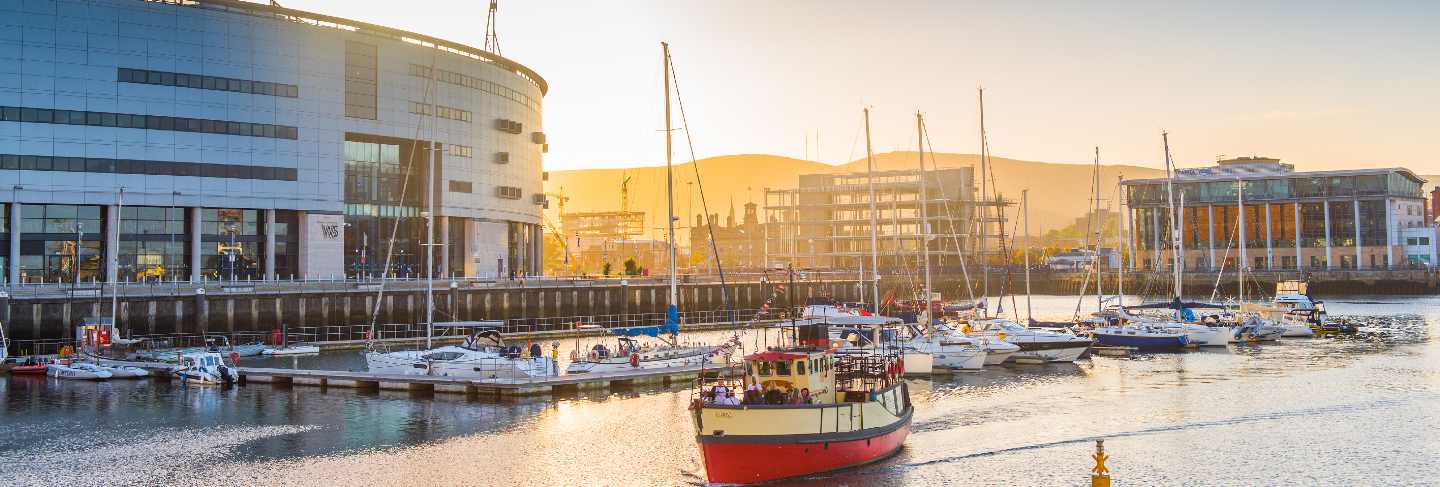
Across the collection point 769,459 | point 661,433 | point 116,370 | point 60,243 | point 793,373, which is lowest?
point 661,433

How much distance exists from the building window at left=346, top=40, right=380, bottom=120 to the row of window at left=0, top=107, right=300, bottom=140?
770 centimetres

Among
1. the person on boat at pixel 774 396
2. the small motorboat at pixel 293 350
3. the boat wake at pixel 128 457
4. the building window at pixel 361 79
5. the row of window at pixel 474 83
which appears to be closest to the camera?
the person on boat at pixel 774 396

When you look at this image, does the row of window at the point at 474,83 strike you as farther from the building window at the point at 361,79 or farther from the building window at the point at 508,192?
the building window at the point at 508,192

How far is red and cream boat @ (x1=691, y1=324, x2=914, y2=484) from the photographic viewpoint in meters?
34.8

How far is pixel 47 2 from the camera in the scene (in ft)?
338

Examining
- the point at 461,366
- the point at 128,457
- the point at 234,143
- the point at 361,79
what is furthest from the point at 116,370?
the point at 361,79

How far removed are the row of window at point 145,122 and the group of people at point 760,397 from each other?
8921 centimetres

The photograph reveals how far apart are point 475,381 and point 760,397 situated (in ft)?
86.5

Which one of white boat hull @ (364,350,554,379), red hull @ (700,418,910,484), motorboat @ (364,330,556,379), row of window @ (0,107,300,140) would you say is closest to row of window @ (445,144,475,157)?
row of window @ (0,107,300,140)

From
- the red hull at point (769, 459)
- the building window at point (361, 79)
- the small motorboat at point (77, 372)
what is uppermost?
the building window at point (361, 79)

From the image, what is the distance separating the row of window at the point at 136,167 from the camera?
100938 mm

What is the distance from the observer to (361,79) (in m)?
122

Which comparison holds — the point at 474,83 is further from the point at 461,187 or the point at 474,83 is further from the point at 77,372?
the point at 77,372

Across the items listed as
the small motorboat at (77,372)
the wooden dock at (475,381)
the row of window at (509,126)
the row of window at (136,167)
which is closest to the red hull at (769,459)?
the wooden dock at (475,381)
